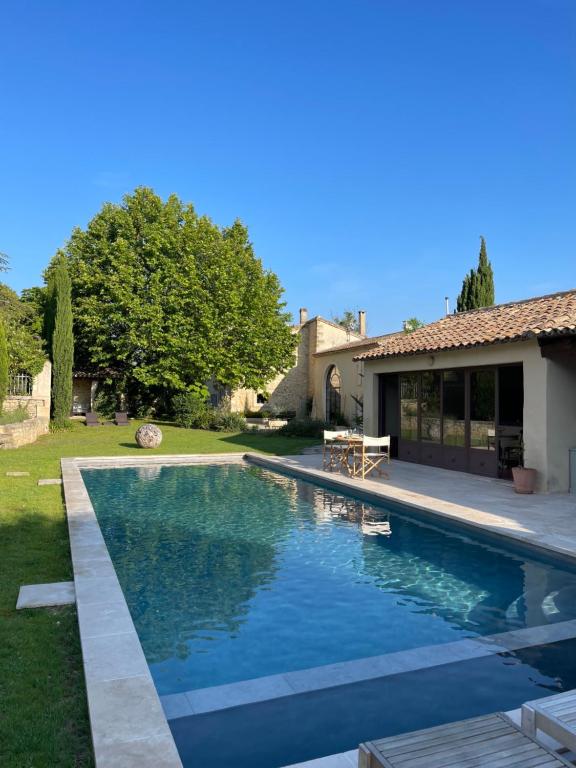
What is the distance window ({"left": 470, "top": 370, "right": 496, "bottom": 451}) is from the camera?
12180 millimetres

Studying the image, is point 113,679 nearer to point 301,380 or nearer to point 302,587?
point 302,587

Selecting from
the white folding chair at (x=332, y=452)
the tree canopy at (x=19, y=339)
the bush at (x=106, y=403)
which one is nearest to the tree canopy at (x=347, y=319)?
the bush at (x=106, y=403)

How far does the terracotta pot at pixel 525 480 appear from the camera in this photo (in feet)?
33.2

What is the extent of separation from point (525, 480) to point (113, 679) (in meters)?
8.75

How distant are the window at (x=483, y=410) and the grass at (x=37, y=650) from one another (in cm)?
889

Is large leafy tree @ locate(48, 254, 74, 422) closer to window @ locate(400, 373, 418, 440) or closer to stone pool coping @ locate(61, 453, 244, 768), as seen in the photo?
window @ locate(400, 373, 418, 440)

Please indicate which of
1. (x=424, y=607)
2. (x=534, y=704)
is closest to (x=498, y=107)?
(x=424, y=607)

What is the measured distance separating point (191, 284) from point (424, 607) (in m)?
22.7

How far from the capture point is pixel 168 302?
25766mm

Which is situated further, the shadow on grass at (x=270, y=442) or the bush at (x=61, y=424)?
the bush at (x=61, y=424)

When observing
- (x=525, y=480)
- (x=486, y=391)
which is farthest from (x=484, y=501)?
(x=486, y=391)

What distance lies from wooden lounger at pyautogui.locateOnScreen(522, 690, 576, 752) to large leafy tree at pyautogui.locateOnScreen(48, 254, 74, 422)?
2409 centimetres

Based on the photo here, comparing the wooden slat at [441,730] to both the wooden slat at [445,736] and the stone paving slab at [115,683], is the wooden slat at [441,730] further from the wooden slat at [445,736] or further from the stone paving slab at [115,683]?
the stone paving slab at [115,683]

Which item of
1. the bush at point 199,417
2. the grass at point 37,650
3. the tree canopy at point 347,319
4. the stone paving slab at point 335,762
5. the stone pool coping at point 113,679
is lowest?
the stone paving slab at point 335,762
